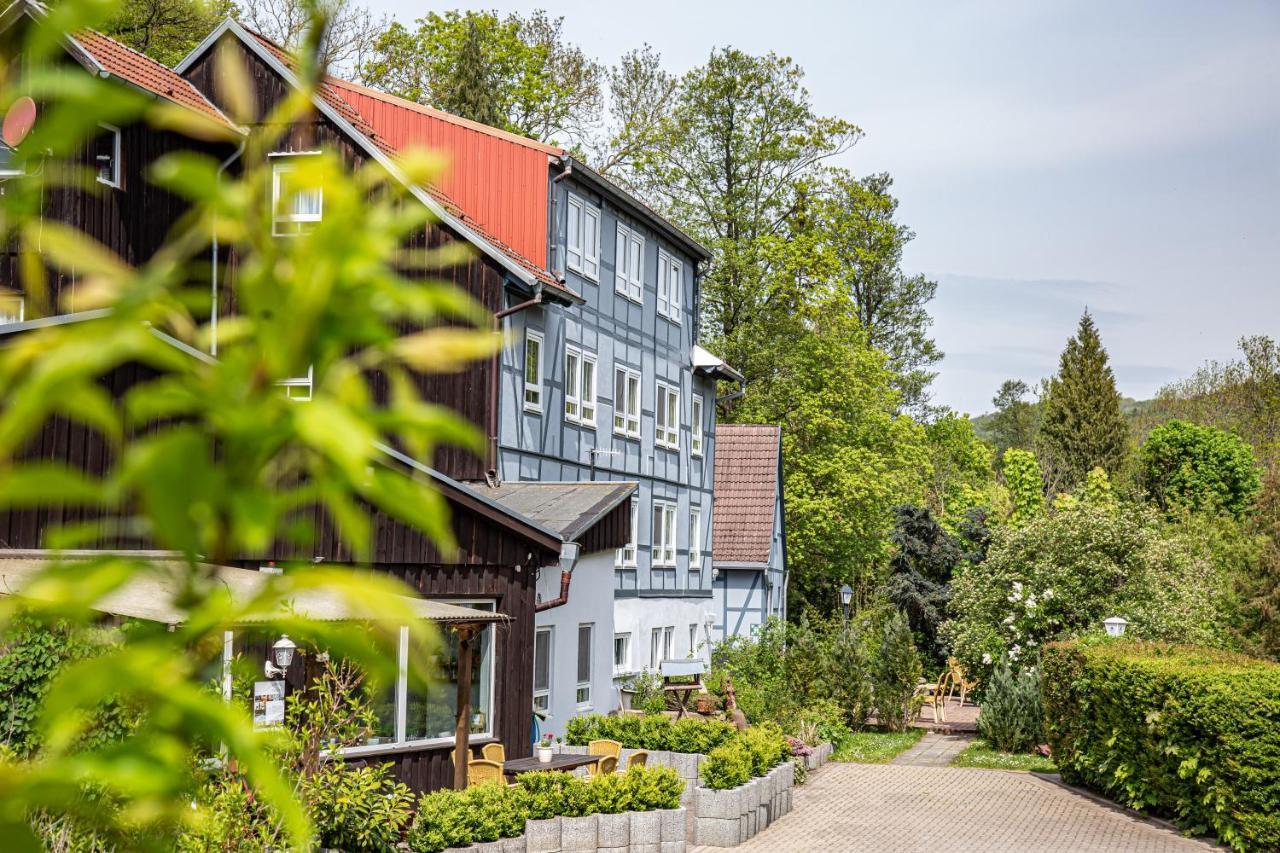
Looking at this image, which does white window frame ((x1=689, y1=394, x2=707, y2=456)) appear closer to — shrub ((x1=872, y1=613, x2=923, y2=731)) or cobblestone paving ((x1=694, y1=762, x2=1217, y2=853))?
shrub ((x1=872, y1=613, x2=923, y2=731))

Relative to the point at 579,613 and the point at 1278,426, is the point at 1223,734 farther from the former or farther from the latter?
the point at 1278,426

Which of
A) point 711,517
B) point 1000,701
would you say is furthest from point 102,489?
point 711,517

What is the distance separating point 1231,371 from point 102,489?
65.1 m

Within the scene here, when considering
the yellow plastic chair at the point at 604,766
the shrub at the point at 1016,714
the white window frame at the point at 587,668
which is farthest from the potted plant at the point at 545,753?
the shrub at the point at 1016,714

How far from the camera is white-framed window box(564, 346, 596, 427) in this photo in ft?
81.3

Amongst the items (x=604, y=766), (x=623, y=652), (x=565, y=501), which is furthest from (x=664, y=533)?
(x=604, y=766)

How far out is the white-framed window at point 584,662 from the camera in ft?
68.7

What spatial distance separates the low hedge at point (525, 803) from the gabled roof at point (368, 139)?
27.8 feet

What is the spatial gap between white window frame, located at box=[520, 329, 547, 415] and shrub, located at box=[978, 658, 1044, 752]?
1042 centimetres

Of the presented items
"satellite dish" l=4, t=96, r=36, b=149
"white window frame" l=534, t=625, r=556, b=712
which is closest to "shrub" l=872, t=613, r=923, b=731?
"white window frame" l=534, t=625, r=556, b=712

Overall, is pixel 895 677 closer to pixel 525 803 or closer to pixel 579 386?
pixel 579 386

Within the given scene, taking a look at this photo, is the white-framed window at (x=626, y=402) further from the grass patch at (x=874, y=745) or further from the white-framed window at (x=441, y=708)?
the white-framed window at (x=441, y=708)

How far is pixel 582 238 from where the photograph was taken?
25766 millimetres

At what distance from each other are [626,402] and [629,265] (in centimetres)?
291
